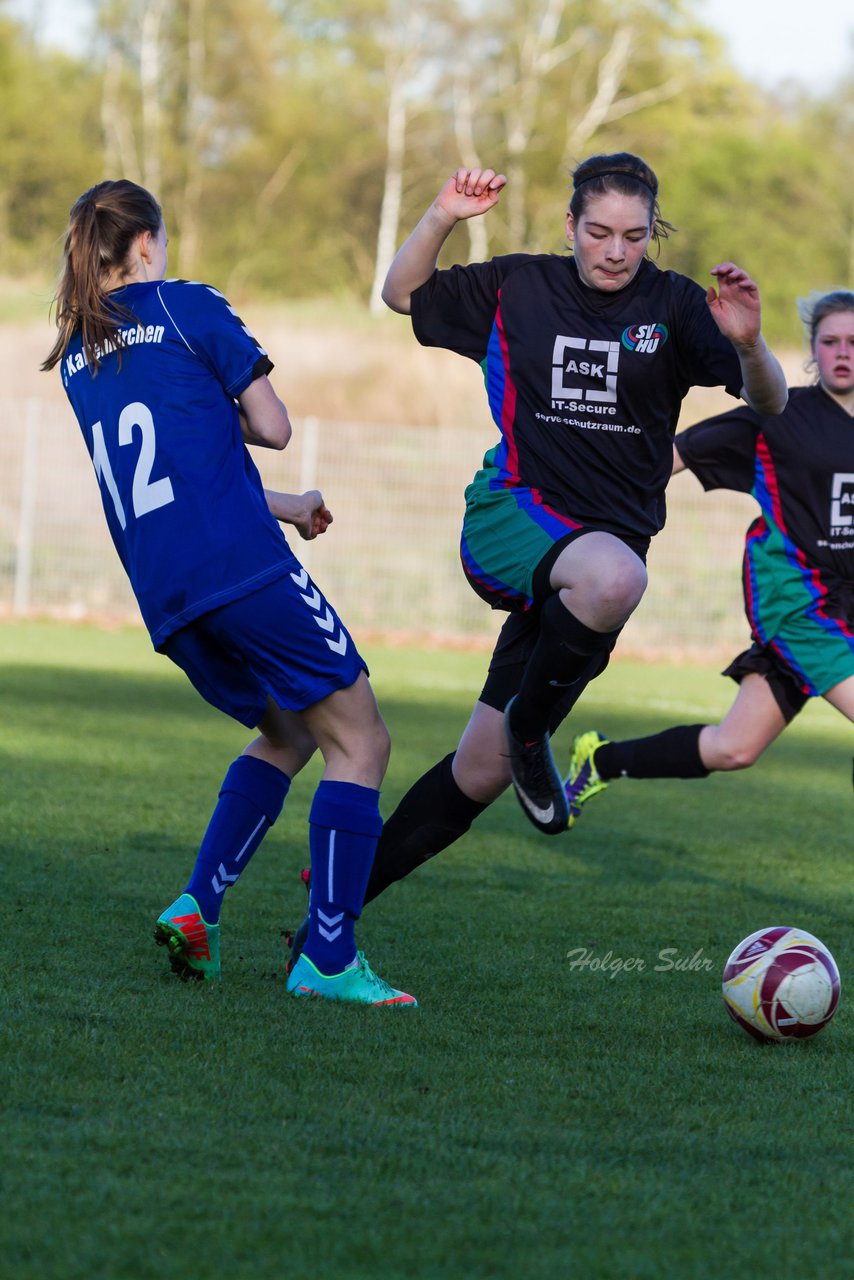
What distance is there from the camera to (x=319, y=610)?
3.91m

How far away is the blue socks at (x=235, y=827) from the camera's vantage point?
4.13m

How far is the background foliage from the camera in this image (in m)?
37.0

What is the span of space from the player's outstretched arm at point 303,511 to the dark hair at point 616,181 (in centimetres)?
104

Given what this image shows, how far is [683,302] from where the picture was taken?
4.27 m

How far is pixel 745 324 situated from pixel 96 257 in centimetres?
160

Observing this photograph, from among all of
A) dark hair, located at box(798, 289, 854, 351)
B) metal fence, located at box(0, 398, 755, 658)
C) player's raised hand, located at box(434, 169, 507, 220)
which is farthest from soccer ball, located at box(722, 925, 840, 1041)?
metal fence, located at box(0, 398, 755, 658)

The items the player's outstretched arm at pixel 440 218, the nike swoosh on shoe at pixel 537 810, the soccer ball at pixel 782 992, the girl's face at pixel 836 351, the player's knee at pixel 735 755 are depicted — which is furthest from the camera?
the player's knee at pixel 735 755

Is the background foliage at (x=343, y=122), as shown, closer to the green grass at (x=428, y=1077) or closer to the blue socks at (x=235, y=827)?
the green grass at (x=428, y=1077)

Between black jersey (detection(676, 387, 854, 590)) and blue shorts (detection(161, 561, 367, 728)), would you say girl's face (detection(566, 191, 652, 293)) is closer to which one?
blue shorts (detection(161, 561, 367, 728))

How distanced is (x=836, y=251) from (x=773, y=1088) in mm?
42650

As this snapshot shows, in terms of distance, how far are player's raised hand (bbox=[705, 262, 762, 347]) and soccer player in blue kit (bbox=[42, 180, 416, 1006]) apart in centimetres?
110

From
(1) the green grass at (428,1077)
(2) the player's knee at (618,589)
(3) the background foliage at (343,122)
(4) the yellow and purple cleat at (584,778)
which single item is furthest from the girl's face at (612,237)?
(3) the background foliage at (343,122)

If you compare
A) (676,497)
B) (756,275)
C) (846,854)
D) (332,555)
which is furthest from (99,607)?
(756,275)

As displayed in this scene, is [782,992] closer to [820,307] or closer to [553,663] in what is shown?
[553,663]
